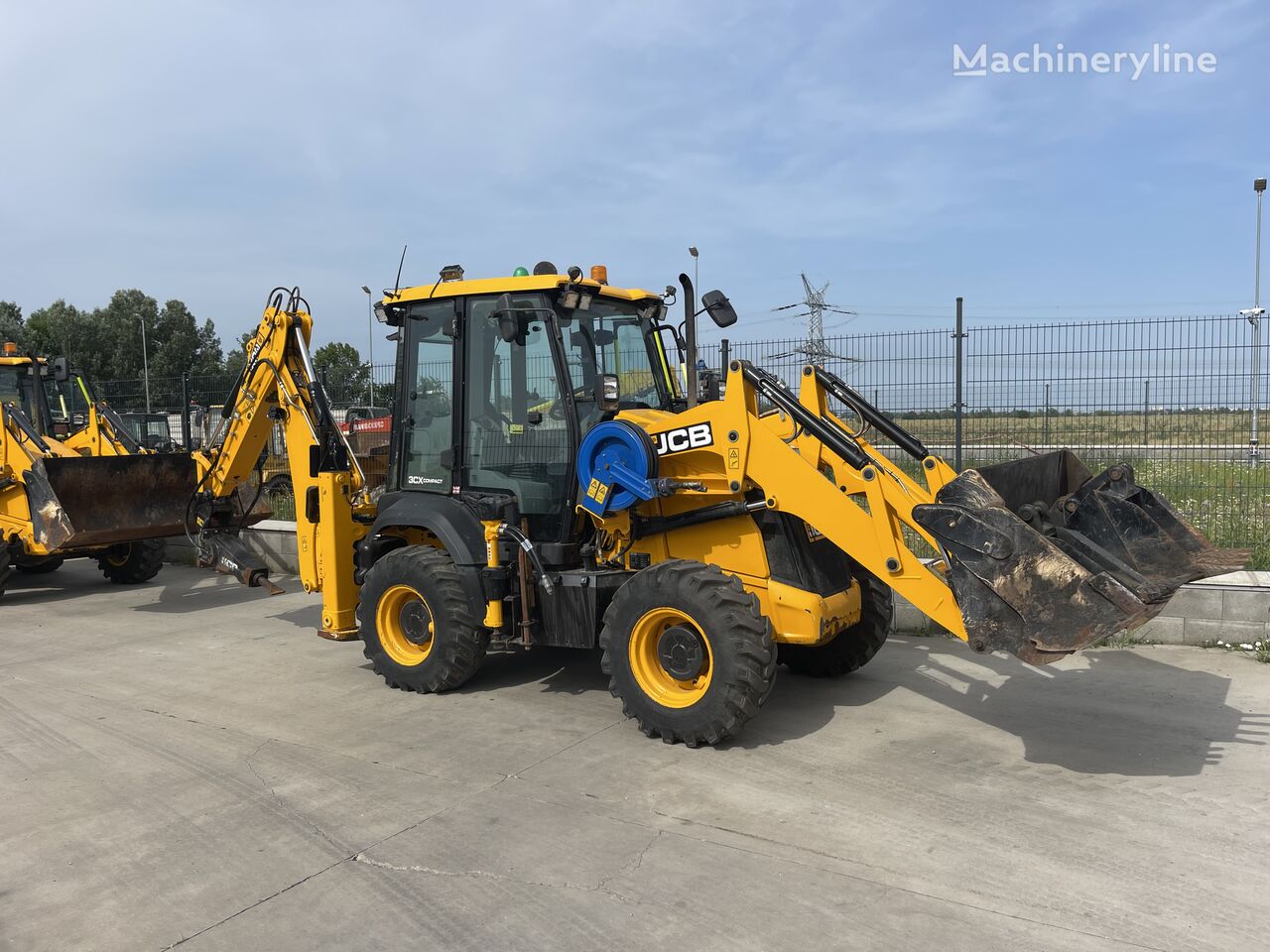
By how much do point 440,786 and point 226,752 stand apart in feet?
4.46

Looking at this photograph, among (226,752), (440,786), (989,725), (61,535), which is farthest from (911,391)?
(61,535)

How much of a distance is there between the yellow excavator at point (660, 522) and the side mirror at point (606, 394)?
0.6 inches

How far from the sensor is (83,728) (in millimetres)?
5566

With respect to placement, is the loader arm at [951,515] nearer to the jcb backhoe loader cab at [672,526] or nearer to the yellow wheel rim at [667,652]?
the jcb backhoe loader cab at [672,526]

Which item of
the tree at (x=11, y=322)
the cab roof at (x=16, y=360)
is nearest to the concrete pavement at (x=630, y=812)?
the cab roof at (x=16, y=360)

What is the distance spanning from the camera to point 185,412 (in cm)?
1234

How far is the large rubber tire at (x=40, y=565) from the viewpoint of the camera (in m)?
10.7

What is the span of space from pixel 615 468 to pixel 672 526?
0.48 metres

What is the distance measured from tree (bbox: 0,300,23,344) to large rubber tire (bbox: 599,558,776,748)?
152 feet

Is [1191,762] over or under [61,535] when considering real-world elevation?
under

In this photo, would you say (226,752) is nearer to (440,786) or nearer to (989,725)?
(440,786)

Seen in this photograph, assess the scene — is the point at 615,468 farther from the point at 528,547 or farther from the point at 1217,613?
the point at 1217,613

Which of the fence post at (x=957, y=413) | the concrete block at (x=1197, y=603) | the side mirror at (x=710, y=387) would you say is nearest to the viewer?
the side mirror at (x=710, y=387)

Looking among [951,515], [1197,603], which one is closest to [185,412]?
[951,515]
